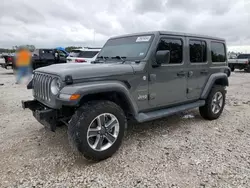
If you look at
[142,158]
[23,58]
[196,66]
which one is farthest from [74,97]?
[196,66]

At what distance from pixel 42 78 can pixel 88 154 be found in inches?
54.7

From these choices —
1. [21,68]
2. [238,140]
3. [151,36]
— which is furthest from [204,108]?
[21,68]

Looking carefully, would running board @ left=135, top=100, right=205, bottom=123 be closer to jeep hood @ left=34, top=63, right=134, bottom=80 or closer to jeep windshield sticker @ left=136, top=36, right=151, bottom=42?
jeep hood @ left=34, top=63, right=134, bottom=80

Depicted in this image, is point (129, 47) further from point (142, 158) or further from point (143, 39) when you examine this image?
point (142, 158)

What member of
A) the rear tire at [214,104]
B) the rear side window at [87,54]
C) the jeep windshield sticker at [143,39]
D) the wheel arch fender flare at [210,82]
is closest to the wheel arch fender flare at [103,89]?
the jeep windshield sticker at [143,39]

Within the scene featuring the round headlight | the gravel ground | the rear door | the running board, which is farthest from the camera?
the rear door

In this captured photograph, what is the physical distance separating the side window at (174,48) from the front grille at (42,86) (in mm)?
1987

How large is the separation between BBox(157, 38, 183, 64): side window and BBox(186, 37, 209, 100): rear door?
240mm

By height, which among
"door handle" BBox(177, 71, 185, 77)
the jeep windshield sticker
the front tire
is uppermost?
the jeep windshield sticker

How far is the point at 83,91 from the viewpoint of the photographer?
2592 millimetres

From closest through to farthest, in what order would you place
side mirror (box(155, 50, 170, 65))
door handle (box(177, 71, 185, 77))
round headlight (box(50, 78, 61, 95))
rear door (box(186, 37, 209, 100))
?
round headlight (box(50, 78, 61, 95)) < side mirror (box(155, 50, 170, 65)) < door handle (box(177, 71, 185, 77)) < rear door (box(186, 37, 209, 100))

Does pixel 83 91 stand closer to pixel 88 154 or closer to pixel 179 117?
pixel 88 154

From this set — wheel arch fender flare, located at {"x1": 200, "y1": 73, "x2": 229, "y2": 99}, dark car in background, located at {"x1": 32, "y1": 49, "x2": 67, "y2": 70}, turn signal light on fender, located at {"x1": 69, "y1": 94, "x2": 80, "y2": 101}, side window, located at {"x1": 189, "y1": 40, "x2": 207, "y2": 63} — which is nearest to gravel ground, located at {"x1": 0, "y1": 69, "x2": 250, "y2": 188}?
wheel arch fender flare, located at {"x1": 200, "y1": 73, "x2": 229, "y2": 99}

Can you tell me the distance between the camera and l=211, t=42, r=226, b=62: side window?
4672 mm
